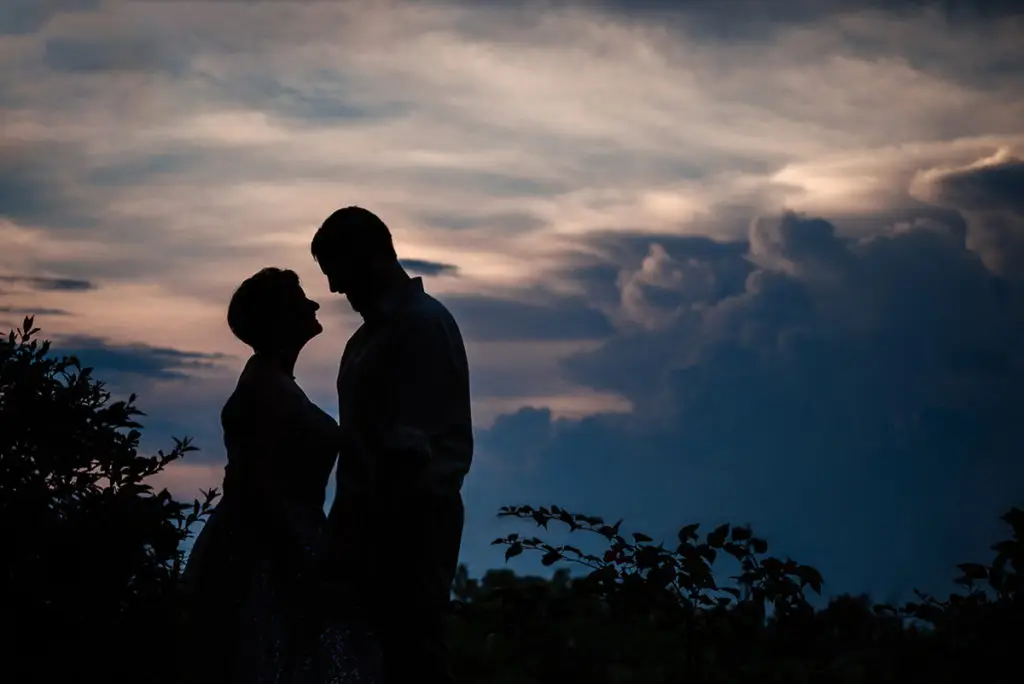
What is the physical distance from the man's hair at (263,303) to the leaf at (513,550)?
2665mm

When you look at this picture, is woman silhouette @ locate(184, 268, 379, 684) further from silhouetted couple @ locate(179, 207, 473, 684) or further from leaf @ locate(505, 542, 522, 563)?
leaf @ locate(505, 542, 522, 563)

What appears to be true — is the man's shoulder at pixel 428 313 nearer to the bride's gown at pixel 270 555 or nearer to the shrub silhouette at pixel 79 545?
the bride's gown at pixel 270 555

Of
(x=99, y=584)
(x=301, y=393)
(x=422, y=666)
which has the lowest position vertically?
(x=422, y=666)

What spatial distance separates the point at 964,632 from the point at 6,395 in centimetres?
592

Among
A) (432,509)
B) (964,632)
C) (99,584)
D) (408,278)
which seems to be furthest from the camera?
(99,584)

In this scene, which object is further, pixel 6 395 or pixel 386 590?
pixel 6 395

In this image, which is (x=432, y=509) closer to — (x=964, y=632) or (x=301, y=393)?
(x=301, y=393)

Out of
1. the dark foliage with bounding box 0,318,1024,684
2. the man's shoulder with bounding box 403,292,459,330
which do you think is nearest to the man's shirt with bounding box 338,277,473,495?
the man's shoulder with bounding box 403,292,459,330

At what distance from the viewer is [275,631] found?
6.36 metres

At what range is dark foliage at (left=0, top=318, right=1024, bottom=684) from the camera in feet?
26.8

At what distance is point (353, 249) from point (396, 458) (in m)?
1.05

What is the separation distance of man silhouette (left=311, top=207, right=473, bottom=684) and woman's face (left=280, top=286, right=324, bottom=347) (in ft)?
0.59

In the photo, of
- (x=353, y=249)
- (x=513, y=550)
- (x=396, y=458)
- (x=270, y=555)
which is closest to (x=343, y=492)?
(x=396, y=458)

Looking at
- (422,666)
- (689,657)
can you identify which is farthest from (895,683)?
(422,666)
